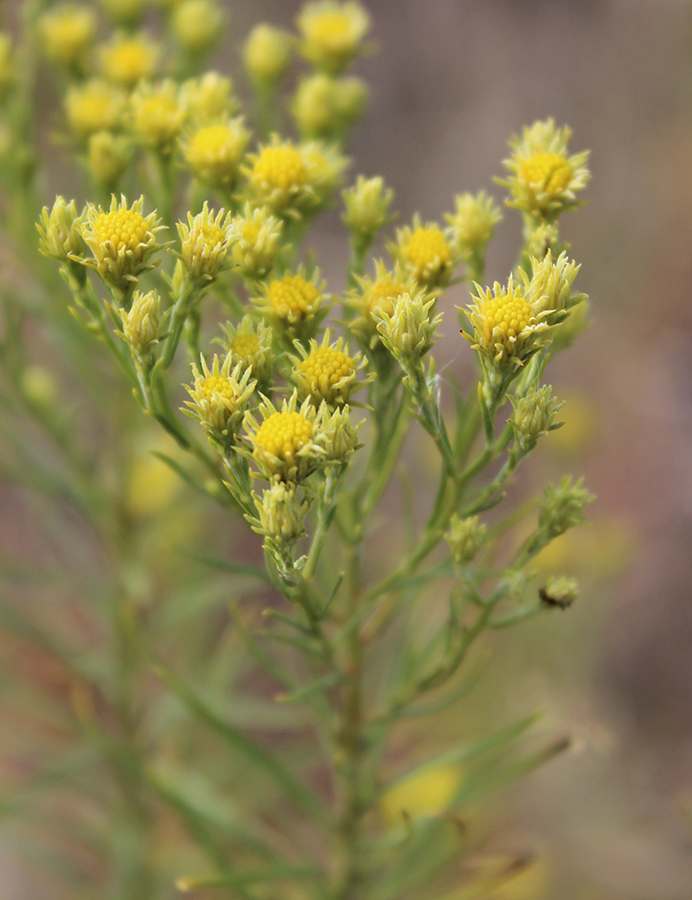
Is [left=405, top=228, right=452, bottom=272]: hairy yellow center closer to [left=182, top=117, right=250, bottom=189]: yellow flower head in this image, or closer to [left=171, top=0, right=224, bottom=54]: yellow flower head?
[left=182, top=117, right=250, bottom=189]: yellow flower head

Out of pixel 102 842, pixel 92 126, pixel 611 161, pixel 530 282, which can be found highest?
pixel 611 161

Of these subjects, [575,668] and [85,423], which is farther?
[85,423]

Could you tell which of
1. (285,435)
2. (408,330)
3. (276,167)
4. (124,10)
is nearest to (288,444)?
(285,435)

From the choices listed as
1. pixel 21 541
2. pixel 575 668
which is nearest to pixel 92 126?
pixel 575 668

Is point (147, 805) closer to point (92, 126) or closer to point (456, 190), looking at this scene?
point (92, 126)

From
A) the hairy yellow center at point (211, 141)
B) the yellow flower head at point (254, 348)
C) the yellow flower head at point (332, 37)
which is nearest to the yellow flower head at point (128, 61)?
the yellow flower head at point (332, 37)

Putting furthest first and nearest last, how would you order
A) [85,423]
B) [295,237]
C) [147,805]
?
[85,423] → [147,805] → [295,237]

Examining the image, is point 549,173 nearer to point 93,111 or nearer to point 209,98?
point 209,98
